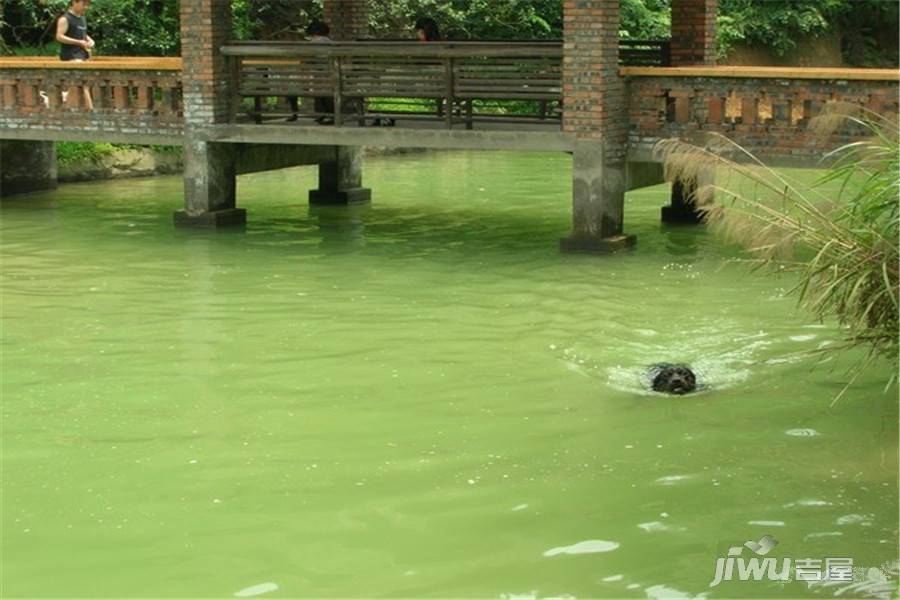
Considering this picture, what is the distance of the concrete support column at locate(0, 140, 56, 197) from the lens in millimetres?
21234

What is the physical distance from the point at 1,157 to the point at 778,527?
52.6 ft

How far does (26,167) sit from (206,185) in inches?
194

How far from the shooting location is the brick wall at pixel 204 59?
17.5 meters

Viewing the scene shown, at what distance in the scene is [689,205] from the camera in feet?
60.0

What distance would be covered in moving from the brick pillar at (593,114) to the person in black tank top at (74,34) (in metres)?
6.81

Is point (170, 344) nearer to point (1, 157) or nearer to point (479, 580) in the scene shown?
point (479, 580)

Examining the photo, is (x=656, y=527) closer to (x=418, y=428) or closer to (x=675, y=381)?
(x=418, y=428)

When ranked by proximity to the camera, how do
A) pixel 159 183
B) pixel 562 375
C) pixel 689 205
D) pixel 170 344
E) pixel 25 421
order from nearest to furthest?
pixel 25 421 < pixel 562 375 < pixel 170 344 < pixel 689 205 < pixel 159 183

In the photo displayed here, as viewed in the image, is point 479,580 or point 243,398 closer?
point 479,580

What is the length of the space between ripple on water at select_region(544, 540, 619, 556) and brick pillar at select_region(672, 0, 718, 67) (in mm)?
11964

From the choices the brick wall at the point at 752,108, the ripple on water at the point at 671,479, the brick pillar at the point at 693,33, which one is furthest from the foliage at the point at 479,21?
the ripple on water at the point at 671,479

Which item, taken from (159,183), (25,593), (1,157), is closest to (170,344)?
(25,593)

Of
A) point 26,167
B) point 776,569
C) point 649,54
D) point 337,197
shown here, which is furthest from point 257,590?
point 26,167

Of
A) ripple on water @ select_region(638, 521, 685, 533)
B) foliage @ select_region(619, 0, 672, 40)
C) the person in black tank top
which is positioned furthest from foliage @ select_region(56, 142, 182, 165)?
ripple on water @ select_region(638, 521, 685, 533)
